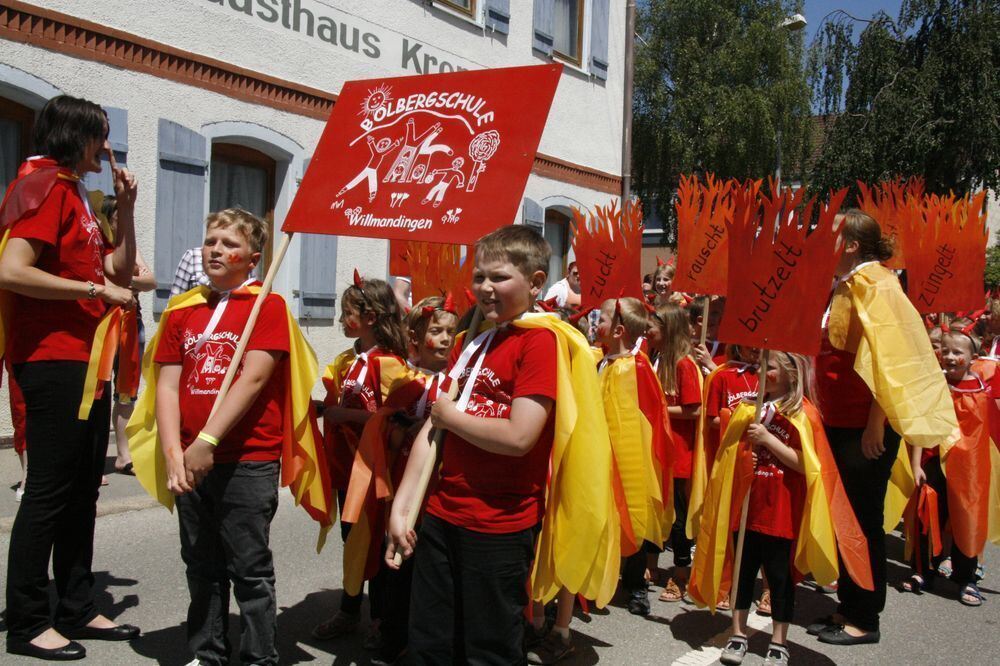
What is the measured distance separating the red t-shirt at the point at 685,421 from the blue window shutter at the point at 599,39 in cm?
961

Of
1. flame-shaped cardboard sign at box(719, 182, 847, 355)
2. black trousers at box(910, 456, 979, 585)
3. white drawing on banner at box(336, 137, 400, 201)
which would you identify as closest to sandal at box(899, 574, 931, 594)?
black trousers at box(910, 456, 979, 585)

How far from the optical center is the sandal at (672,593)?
4.91m

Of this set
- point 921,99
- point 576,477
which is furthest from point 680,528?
point 921,99

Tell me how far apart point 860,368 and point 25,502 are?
11.5ft

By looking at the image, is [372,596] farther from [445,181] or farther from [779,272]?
[779,272]

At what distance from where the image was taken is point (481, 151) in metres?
3.35

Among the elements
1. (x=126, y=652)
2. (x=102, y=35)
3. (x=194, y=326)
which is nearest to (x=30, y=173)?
(x=194, y=326)

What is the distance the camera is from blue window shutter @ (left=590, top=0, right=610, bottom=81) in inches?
543

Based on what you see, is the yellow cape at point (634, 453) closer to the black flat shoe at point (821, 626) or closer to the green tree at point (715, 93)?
the black flat shoe at point (821, 626)

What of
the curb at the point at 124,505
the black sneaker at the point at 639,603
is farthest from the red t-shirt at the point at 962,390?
the curb at the point at 124,505

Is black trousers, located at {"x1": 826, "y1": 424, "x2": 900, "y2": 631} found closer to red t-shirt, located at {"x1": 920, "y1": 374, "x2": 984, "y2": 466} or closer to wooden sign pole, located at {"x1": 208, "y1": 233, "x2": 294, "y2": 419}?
red t-shirt, located at {"x1": 920, "y1": 374, "x2": 984, "y2": 466}

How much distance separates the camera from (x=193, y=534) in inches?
131

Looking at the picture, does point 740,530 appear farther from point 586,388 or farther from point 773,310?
point 586,388

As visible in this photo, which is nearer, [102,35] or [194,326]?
[194,326]
